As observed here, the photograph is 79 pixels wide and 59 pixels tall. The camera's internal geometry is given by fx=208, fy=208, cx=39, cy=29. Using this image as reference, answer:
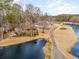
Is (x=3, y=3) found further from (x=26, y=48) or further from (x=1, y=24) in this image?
(x=26, y=48)

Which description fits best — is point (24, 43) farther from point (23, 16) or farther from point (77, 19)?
point (77, 19)

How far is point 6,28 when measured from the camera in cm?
5125

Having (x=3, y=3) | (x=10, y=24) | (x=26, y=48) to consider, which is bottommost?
(x=26, y=48)

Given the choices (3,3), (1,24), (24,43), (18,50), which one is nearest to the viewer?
(18,50)

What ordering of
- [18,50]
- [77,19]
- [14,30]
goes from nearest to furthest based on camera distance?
[18,50] < [14,30] < [77,19]

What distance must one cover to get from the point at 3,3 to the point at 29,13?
78.8 feet

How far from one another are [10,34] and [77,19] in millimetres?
95990

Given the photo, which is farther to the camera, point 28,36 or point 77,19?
point 77,19

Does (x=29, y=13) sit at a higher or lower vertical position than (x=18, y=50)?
higher

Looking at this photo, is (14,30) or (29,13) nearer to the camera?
(14,30)

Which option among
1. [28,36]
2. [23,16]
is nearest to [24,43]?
[28,36]

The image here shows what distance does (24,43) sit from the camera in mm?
Answer: 42656

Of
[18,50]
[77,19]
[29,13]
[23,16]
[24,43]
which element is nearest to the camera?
[18,50]

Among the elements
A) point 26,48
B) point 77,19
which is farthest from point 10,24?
point 77,19
